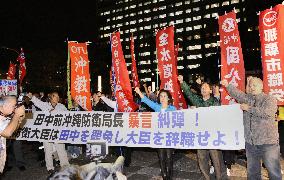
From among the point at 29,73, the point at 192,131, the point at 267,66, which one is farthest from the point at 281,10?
the point at 29,73

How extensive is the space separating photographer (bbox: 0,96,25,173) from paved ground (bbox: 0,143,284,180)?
10.5 ft

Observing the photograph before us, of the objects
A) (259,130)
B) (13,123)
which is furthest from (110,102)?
(13,123)

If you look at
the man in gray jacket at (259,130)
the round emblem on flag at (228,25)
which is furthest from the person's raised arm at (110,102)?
the man in gray jacket at (259,130)

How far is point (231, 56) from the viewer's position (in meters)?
7.89

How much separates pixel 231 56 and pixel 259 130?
299 centimetres

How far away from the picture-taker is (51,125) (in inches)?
321

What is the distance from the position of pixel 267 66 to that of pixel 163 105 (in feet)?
8.04

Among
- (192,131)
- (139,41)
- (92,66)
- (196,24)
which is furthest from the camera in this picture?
(139,41)

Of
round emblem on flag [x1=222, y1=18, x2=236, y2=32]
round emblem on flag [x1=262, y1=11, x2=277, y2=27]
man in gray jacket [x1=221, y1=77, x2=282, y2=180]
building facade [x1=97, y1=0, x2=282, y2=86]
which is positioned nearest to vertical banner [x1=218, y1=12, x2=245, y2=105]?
round emblem on flag [x1=222, y1=18, x2=236, y2=32]

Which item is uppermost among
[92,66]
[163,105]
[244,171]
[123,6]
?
[123,6]

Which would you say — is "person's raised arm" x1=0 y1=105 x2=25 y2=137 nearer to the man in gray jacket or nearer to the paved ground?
the man in gray jacket

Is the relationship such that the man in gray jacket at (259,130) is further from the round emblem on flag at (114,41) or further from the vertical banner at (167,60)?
the round emblem on flag at (114,41)

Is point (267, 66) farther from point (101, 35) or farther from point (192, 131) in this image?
point (101, 35)

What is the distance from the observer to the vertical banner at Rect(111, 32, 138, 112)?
29.8 feet
